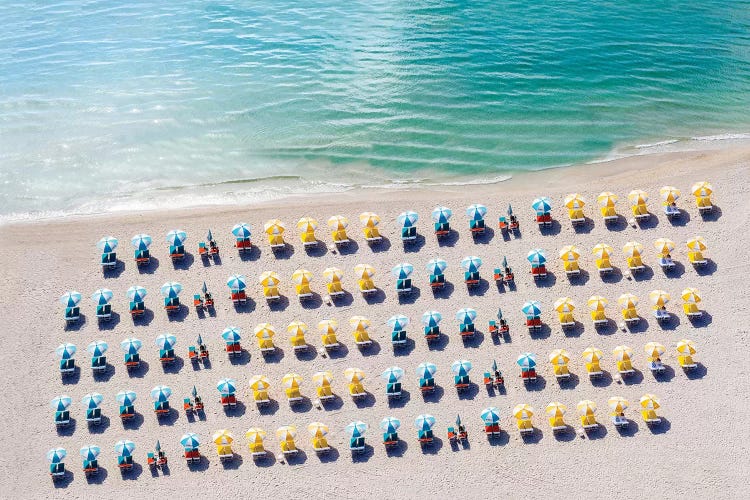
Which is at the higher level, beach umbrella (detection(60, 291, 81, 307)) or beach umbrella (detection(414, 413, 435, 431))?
beach umbrella (detection(60, 291, 81, 307))

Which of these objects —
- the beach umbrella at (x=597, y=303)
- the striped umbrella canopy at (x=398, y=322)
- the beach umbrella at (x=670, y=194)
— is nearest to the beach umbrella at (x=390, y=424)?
the striped umbrella canopy at (x=398, y=322)

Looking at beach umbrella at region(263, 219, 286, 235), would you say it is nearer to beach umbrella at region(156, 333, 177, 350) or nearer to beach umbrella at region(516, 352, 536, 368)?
beach umbrella at region(156, 333, 177, 350)

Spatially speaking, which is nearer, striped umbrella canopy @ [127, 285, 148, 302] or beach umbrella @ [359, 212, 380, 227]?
striped umbrella canopy @ [127, 285, 148, 302]

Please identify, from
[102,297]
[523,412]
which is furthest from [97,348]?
[523,412]

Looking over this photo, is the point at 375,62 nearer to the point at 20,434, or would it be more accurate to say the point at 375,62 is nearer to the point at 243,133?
the point at 243,133

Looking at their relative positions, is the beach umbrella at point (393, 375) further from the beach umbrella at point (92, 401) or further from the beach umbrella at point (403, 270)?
the beach umbrella at point (92, 401)

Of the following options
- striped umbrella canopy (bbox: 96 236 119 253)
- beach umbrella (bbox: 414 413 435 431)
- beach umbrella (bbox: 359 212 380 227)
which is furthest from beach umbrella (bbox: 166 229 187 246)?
beach umbrella (bbox: 414 413 435 431)
